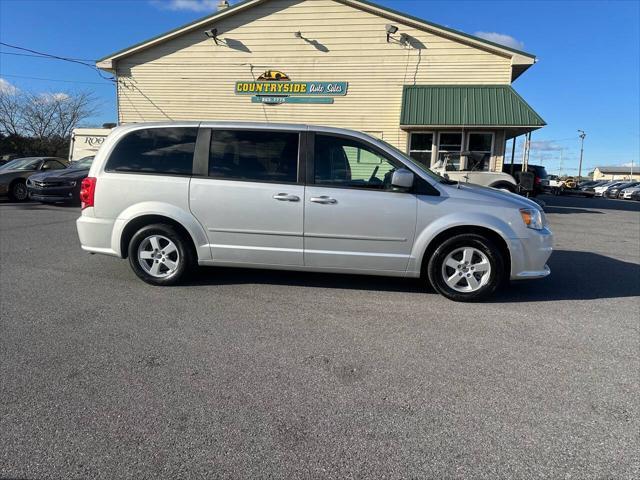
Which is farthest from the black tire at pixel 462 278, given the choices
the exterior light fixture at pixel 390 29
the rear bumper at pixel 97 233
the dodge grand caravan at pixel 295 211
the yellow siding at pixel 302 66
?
the exterior light fixture at pixel 390 29

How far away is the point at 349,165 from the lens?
16.2ft

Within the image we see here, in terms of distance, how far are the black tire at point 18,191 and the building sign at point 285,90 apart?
8.01 metres

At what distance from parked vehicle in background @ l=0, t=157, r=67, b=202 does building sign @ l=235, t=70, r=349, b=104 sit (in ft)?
23.6

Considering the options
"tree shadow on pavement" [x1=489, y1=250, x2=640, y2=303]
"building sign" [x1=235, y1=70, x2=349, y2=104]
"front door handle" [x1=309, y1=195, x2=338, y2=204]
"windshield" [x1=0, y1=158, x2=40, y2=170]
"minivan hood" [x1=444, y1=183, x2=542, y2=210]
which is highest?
"building sign" [x1=235, y1=70, x2=349, y2=104]

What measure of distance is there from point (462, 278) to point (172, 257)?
3.33 meters

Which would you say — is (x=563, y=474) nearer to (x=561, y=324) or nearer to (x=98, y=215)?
(x=561, y=324)

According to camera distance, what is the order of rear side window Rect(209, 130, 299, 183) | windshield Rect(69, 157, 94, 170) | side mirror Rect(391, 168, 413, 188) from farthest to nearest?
windshield Rect(69, 157, 94, 170)
rear side window Rect(209, 130, 299, 183)
side mirror Rect(391, 168, 413, 188)

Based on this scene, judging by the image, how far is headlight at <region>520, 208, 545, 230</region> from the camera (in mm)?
4699

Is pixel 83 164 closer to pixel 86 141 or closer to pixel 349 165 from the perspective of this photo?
pixel 86 141

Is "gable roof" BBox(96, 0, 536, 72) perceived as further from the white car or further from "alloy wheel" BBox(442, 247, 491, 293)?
the white car

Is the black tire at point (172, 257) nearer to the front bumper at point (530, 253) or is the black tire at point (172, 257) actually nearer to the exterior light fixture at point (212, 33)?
the front bumper at point (530, 253)

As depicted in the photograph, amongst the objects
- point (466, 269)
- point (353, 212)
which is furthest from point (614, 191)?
point (353, 212)

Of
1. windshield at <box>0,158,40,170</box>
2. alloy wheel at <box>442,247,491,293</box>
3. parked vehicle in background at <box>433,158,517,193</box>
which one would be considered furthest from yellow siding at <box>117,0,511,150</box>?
alloy wheel at <box>442,247,491,293</box>

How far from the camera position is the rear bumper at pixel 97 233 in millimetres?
5160
